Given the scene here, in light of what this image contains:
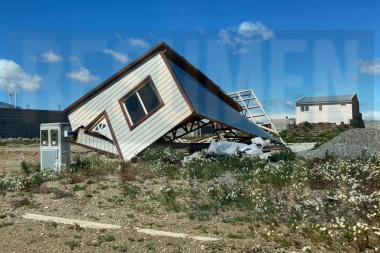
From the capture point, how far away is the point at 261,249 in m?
5.06

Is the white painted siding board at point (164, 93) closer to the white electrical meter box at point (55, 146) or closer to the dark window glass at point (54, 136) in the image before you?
the white electrical meter box at point (55, 146)

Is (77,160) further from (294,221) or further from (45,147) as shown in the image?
(294,221)

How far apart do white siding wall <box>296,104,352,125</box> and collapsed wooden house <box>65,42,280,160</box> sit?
41572 mm

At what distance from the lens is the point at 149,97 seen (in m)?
15.4

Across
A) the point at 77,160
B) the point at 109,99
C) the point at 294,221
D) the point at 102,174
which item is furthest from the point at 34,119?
the point at 294,221

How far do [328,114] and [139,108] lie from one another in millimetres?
47118

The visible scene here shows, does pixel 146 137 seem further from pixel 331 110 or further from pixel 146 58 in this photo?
pixel 331 110

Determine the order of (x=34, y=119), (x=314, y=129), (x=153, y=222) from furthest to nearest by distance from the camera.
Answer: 1. (x=314, y=129)
2. (x=34, y=119)
3. (x=153, y=222)

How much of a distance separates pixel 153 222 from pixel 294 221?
2187mm

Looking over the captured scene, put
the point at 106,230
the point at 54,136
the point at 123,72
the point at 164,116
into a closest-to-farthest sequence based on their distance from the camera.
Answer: the point at 106,230
the point at 54,136
the point at 164,116
the point at 123,72

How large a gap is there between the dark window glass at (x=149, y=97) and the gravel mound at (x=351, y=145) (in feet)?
18.4

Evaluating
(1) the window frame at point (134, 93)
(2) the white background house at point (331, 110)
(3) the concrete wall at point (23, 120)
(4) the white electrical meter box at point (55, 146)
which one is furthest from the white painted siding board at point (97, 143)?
(2) the white background house at point (331, 110)

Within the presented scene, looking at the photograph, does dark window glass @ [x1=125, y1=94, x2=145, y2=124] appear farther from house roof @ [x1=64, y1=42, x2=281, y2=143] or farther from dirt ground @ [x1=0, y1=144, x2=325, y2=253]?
dirt ground @ [x1=0, y1=144, x2=325, y2=253]

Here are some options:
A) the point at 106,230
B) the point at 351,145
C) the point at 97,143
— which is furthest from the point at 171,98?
the point at 106,230
